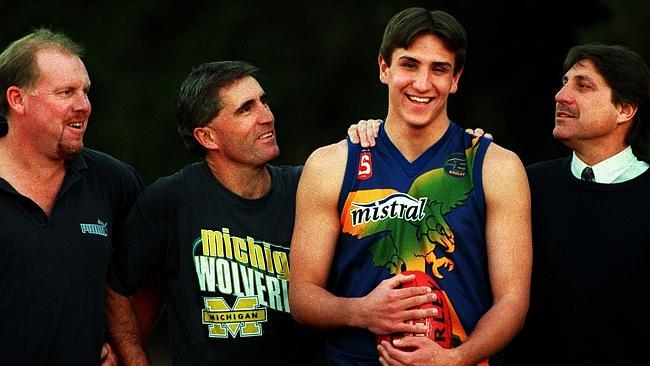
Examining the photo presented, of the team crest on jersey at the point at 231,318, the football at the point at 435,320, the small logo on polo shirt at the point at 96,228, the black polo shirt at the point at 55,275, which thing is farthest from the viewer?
the team crest on jersey at the point at 231,318

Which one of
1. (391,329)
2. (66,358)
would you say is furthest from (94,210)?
(391,329)

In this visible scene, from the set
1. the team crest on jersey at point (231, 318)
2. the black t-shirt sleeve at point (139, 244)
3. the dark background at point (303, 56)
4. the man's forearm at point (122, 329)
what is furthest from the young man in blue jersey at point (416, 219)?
the dark background at point (303, 56)

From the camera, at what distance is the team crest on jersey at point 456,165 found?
16.8 ft

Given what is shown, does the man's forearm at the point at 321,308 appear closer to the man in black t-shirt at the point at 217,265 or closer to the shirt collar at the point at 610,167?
the man in black t-shirt at the point at 217,265

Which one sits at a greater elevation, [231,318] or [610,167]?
[610,167]

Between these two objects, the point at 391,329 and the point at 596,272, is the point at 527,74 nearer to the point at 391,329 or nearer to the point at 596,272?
the point at 596,272

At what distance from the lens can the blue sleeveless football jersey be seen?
5051 mm

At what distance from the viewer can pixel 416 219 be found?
509 centimetres

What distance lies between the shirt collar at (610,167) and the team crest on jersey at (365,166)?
92 centimetres

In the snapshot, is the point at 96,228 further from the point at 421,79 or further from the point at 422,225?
the point at 421,79

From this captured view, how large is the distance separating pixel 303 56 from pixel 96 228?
5.76 meters

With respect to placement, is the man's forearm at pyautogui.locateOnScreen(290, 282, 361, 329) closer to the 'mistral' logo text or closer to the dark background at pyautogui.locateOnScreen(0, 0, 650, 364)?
the 'mistral' logo text

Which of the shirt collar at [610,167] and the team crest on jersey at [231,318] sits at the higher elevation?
the shirt collar at [610,167]

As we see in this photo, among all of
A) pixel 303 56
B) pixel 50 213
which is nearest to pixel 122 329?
pixel 50 213
